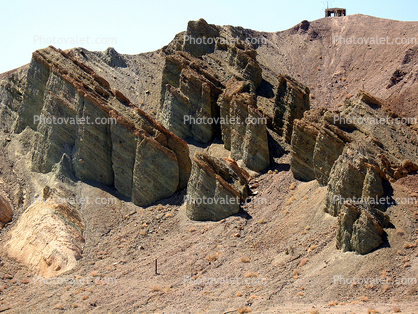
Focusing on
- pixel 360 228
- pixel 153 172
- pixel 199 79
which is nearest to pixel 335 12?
pixel 199 79

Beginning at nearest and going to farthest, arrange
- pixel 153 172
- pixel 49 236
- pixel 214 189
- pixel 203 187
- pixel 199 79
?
pixel 214 189 → pixel 203 187 → pixel 49 236 → pixel 153 172 → pixel 199 79

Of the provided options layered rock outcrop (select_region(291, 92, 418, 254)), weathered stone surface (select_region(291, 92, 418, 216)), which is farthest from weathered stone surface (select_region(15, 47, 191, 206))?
layered rock outcrop (select_region(291, 92, 418, 254))

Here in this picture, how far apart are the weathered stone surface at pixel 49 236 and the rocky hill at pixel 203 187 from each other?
112 mm

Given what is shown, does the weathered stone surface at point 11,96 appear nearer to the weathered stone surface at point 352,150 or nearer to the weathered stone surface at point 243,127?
the weathered stone surface at point 243,127

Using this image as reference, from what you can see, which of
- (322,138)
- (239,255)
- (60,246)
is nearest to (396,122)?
(322,138)

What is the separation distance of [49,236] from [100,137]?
9.28 metres

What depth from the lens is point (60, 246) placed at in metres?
46.6

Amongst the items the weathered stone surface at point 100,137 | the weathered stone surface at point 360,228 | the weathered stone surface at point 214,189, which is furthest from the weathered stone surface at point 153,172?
the weathered stone surface at point 360,228

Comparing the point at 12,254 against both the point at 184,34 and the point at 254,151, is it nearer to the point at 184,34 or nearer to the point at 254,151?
the point at 254,151

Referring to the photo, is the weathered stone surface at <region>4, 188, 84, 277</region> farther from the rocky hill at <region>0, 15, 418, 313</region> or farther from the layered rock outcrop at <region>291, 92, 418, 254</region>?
the layered rock outcrop at <region>291, 92, 418, 254</region>

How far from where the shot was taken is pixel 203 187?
4641 centimetres

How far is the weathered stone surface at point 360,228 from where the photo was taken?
3450 cm

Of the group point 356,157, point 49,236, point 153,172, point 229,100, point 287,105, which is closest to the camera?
point 356,157

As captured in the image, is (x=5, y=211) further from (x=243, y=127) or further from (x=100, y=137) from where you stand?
(x=243, y=127)
